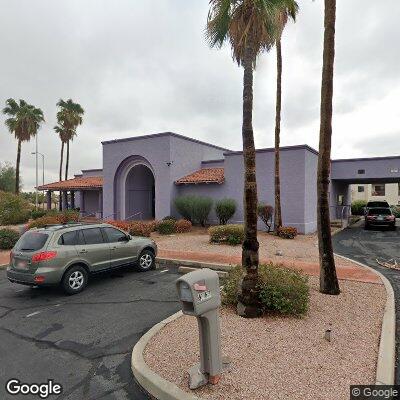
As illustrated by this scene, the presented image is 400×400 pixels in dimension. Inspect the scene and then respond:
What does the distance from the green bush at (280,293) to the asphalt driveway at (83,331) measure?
1.52 m

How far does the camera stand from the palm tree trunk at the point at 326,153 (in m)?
7.07

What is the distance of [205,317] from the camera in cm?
371

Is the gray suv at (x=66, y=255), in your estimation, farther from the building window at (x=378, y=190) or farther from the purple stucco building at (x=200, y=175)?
the building window at (x=378, y=190)

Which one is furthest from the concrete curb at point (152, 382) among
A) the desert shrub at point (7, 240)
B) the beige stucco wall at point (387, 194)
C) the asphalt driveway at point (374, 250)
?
the beige stucco wall at point (387, 194)

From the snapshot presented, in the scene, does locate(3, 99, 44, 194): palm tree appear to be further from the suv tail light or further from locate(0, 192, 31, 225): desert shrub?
the suv tail light

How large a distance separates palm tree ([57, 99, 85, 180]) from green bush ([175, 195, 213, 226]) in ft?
82.0

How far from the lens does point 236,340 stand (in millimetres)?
4867

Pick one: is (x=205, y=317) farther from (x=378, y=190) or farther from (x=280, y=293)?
(x=378, y=190)

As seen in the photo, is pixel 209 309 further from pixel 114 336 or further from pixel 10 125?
pixel 10 125

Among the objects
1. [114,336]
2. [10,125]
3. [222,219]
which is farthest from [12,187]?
[114,336]

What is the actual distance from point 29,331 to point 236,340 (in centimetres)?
378

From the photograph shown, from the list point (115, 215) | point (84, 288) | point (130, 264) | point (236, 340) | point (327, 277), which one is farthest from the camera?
point (115, 215)

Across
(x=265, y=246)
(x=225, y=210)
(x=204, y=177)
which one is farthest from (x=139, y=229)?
(x=265, y=246)

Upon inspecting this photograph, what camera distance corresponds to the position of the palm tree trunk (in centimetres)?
707
